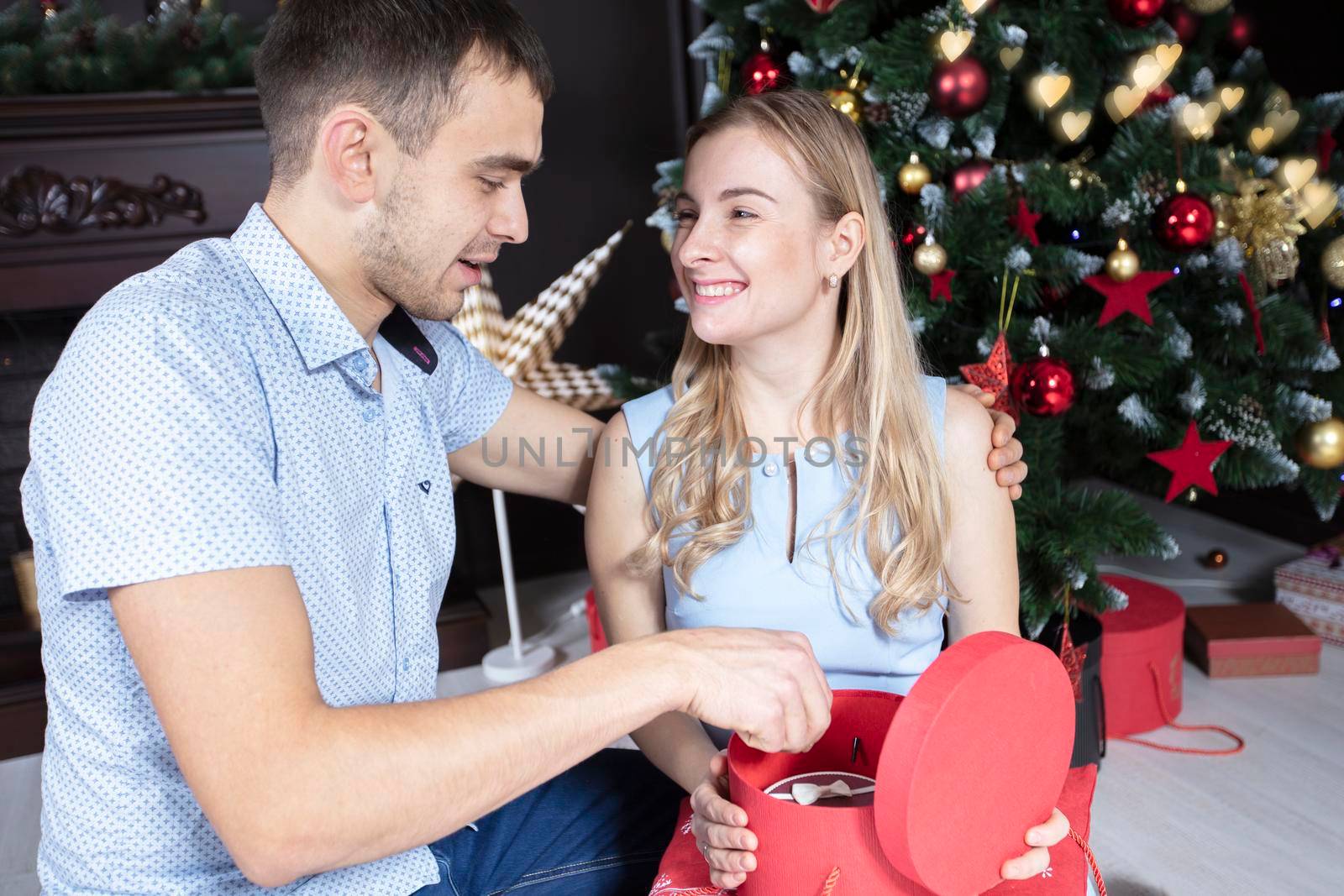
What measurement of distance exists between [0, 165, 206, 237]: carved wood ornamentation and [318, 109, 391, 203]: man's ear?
157 centimetres

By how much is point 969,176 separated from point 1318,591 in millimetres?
1390

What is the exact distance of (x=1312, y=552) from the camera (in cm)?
263

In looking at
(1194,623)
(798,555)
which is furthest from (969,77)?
(1194,623)

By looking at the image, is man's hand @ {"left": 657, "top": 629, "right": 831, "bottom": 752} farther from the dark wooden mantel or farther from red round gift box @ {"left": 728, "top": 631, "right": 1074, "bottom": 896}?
the dark wooden mantel

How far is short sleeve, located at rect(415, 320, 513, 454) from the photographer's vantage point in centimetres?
146

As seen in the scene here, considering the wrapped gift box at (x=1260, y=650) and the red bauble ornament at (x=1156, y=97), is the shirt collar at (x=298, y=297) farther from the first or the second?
the wrapped gift box at (x=1260, y=650)

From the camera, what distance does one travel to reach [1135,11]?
184 centimetres

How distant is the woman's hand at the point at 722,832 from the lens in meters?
0.87

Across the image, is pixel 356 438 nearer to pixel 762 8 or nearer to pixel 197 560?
pixel 197 560

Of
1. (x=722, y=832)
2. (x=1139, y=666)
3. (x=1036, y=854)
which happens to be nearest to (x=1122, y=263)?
(x=1139, y=666)

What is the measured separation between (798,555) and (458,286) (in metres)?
0.53

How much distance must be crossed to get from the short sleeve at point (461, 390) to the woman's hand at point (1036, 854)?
911 mm

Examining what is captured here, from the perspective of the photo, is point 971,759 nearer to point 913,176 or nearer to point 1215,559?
point 913,176

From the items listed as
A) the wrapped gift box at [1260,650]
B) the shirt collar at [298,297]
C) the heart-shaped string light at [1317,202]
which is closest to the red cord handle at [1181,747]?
the wrapped gift box at [1260,650]
